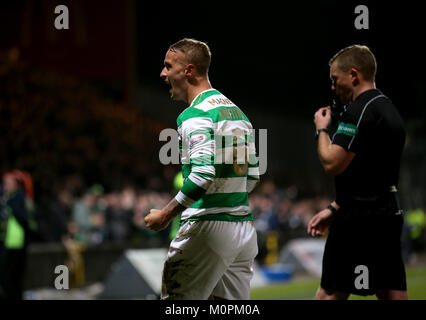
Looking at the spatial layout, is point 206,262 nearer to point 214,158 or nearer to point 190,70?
point 214,158

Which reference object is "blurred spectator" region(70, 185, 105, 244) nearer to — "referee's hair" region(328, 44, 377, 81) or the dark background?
the dark background

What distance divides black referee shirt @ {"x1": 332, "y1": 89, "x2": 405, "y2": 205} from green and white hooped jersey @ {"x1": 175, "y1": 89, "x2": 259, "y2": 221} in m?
0.65

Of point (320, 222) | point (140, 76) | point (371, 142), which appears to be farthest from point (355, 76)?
point (140, 76)

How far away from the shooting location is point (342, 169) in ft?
13.8

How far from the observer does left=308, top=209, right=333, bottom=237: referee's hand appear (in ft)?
14.9

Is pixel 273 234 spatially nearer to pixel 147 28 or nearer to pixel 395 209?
pixel 147 28

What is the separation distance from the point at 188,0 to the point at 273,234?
8.44 metres

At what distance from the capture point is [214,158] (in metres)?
3.95

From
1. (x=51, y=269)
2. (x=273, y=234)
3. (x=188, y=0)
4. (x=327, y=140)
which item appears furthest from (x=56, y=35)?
(x=327, y=140)

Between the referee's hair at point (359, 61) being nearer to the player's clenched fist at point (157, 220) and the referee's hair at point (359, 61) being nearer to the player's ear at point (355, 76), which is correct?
the player's ear at point (355, 76)

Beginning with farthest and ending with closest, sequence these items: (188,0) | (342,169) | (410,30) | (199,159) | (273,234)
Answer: (188,0) → (273,234) → (410,30) → (342,169) → (199,159)

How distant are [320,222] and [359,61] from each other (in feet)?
3.71

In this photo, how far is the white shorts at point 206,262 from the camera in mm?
4008

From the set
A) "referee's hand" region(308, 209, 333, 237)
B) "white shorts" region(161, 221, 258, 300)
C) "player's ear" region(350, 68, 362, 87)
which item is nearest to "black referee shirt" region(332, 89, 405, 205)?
"player's ear" region(350, 68, 362, 87)
